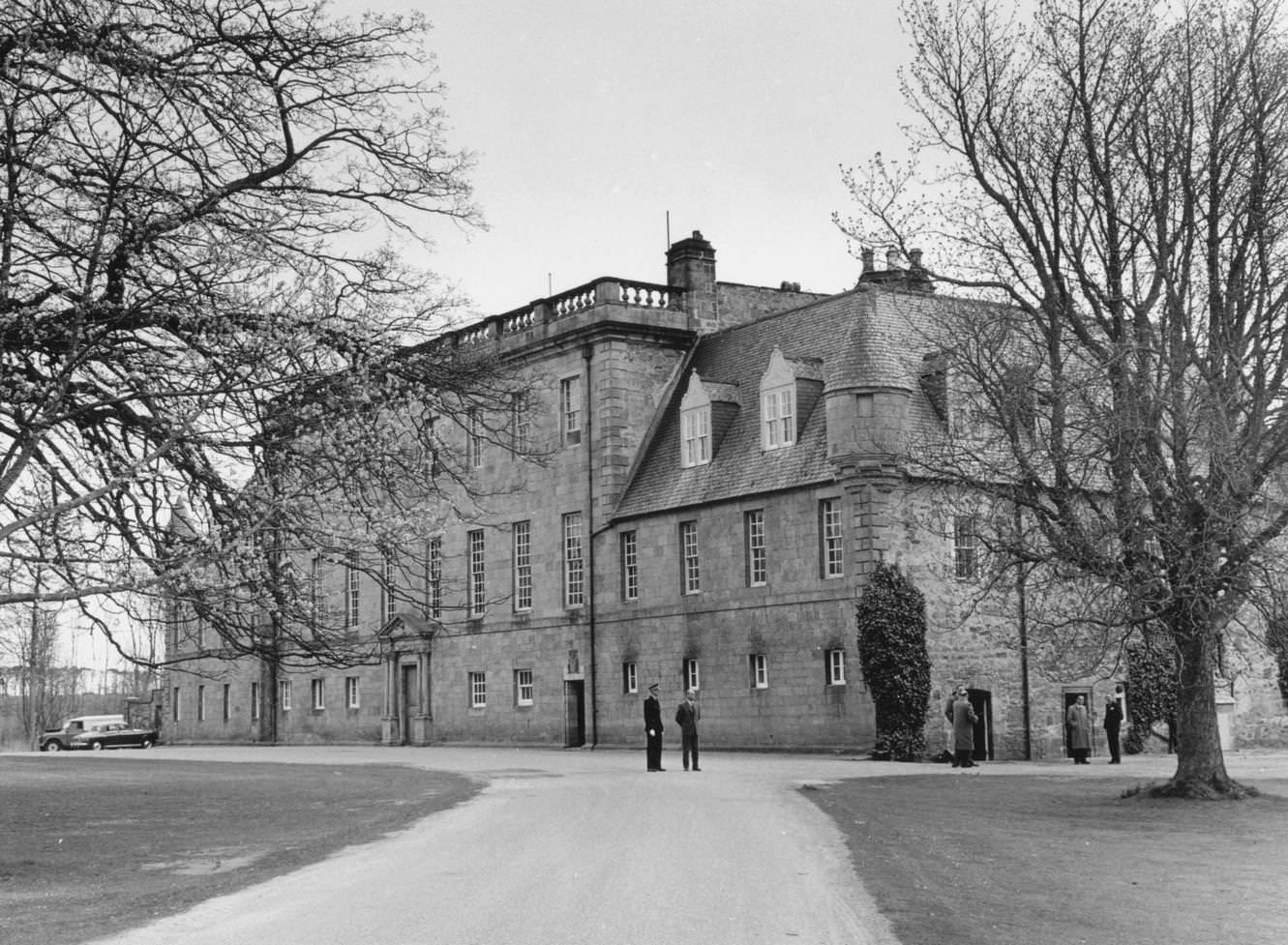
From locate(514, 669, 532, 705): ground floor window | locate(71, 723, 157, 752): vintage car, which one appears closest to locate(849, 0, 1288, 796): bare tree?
locate(514, 669, 532, 705): ground floor window

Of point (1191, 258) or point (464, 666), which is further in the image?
point (464, 666)

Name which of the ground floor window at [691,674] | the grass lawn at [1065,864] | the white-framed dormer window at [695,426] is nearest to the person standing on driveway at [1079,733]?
the grass lawn at [1065,864]

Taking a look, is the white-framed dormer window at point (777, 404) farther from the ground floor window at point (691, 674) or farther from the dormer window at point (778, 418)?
the ground floor window at point (691, 674)

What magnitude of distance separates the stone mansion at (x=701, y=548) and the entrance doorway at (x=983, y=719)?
5cm

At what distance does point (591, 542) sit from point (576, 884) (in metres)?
33.7

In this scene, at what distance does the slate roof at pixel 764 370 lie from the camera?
128 feet

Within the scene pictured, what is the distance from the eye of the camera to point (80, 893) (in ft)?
47.4

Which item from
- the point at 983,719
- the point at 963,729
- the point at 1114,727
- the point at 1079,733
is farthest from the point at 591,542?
the point at 1114,727

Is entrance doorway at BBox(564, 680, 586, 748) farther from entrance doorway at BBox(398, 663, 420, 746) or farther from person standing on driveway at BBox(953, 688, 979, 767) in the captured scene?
person standing on driveway at BBox(953, 688, 979, 767)

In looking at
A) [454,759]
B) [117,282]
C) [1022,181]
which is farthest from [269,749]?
[117,282]

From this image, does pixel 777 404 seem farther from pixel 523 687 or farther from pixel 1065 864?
pixel 1065 864

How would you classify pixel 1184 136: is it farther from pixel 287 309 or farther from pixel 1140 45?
pixel 287 309

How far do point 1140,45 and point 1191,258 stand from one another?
3547 millimetres

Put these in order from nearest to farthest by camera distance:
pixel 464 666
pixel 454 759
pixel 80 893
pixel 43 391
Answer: pixel 80 893, pixel 43 391, pixel 454 759, pixel 464 666
